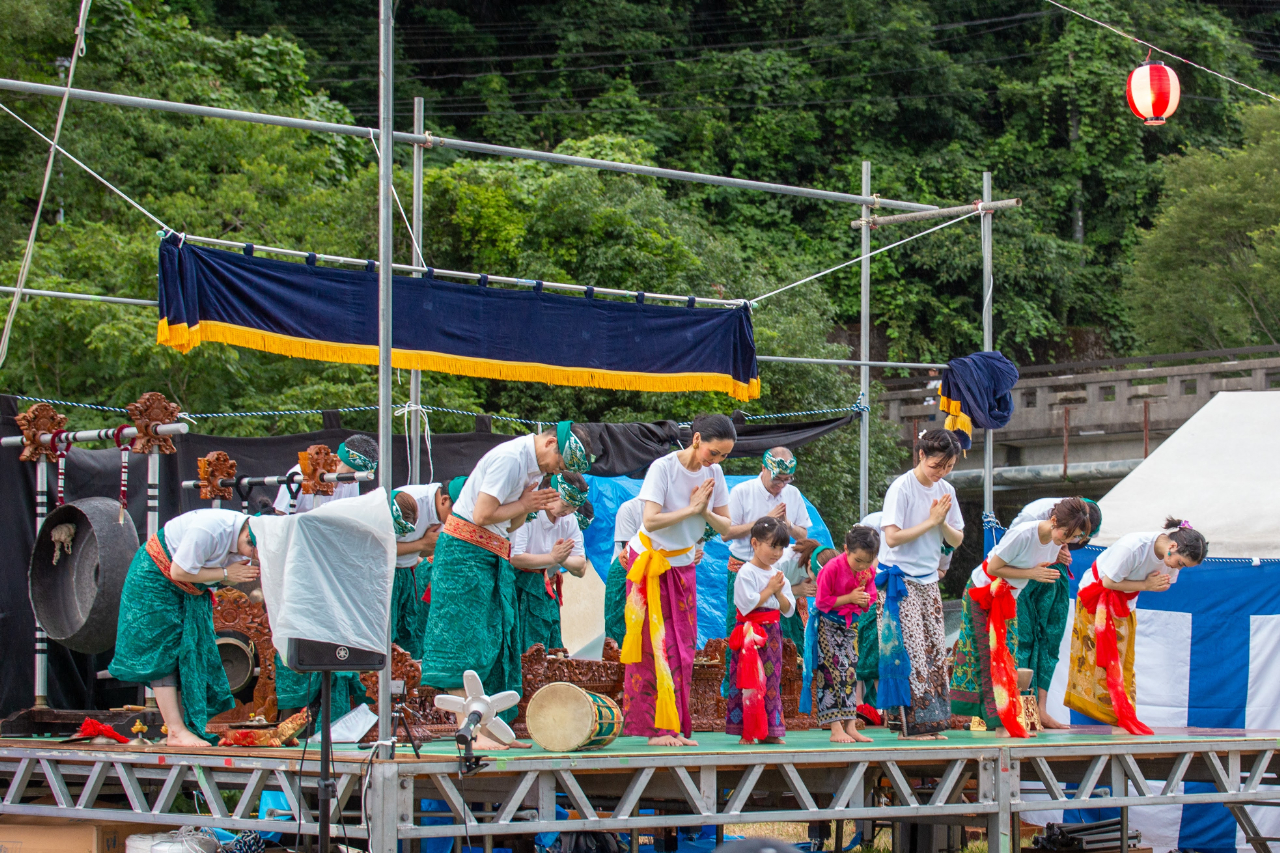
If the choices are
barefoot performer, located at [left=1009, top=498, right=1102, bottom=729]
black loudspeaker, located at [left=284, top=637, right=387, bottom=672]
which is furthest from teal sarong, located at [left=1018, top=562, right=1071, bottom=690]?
black loudspeaker, located at [left=284, top=637, right=387, bottom=672]

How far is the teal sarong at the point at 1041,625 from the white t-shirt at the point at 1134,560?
300 mm

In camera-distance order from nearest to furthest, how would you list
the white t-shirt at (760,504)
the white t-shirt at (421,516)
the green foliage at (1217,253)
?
the white t-shirt at (421,516) → the white t-shirt at (760,504) → the green foliage at (1217,253)

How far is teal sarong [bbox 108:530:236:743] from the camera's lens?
18.7ft

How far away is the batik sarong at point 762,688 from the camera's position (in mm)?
6332

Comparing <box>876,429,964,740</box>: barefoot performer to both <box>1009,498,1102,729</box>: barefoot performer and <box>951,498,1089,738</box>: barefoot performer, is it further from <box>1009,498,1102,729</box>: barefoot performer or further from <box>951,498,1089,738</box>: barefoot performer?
<box>1009,498,1102,729</box>: barefoot performer

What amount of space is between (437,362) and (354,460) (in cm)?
147

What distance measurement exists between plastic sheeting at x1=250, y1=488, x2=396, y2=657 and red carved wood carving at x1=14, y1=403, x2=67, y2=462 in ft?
8.34

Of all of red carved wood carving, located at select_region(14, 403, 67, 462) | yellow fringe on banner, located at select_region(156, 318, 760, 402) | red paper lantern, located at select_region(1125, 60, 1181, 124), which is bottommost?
red carved wood carving, located at select_region(14, 403, 67, 462)

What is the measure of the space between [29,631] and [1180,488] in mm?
7761

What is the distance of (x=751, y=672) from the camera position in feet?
20.8

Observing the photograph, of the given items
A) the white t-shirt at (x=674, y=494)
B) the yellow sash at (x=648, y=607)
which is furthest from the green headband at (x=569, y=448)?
the yellow sash at (x=648, y=607)

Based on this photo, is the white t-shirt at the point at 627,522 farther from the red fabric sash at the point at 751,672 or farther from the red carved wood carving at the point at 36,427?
the red carved wood carving at the point at 36,427

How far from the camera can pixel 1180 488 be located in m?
9.68

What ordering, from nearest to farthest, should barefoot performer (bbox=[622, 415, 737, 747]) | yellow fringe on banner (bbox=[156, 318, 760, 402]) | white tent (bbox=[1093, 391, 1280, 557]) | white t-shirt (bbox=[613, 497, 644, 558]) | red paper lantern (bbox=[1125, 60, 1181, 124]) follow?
barefoot performer (bbox=[622, 415, 737, 747])
yellow fringe on banner (bbox=[156, 318, 760, 402])
white t-shirt (bbox=[613, 497, 644, 558])
white tent (bbox=[1093, 391, 1280, 557])
red paper lantern (bbox=[1125, 60, 1181, 124])
